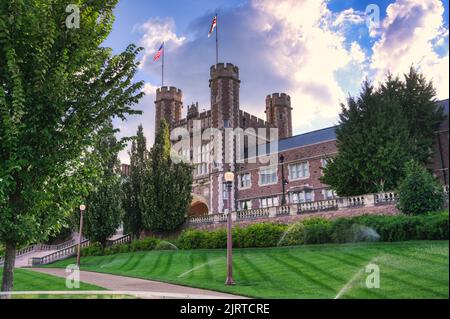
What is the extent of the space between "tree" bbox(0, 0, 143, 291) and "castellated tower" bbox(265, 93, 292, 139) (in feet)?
154

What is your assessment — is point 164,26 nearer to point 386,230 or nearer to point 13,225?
point 13,225

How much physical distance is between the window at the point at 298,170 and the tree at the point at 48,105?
Result: 30.6 m

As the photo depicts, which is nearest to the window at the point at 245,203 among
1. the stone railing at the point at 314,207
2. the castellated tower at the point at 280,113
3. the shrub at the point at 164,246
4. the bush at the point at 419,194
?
the stone railing at the point at 314,207

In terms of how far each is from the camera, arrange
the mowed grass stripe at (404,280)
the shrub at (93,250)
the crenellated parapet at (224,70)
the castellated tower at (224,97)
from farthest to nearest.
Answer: the crenellated parapet at (224,70), the castellated tower at (224,97), the shrub at (93,250), the mowed grass stripe at (404,280)

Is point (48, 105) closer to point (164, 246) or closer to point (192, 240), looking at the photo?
point (192, 240)

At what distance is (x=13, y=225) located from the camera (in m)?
8.97

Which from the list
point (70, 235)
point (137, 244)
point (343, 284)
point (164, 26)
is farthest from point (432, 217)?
point (70, 235)

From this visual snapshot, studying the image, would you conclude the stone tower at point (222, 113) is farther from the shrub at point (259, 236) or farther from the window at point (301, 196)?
the shrub at point (259, 236)

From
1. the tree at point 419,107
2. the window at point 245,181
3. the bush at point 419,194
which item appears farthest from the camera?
the window at point 245,181

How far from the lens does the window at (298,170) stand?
130 feet

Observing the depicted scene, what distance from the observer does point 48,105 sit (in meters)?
9.16

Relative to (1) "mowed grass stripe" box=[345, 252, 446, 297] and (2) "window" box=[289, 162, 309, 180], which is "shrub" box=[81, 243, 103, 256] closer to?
(2) "window" box=[289, 162, 309, 180]

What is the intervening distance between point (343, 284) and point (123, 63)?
8.77 meters

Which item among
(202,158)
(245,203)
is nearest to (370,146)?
(245,203)
